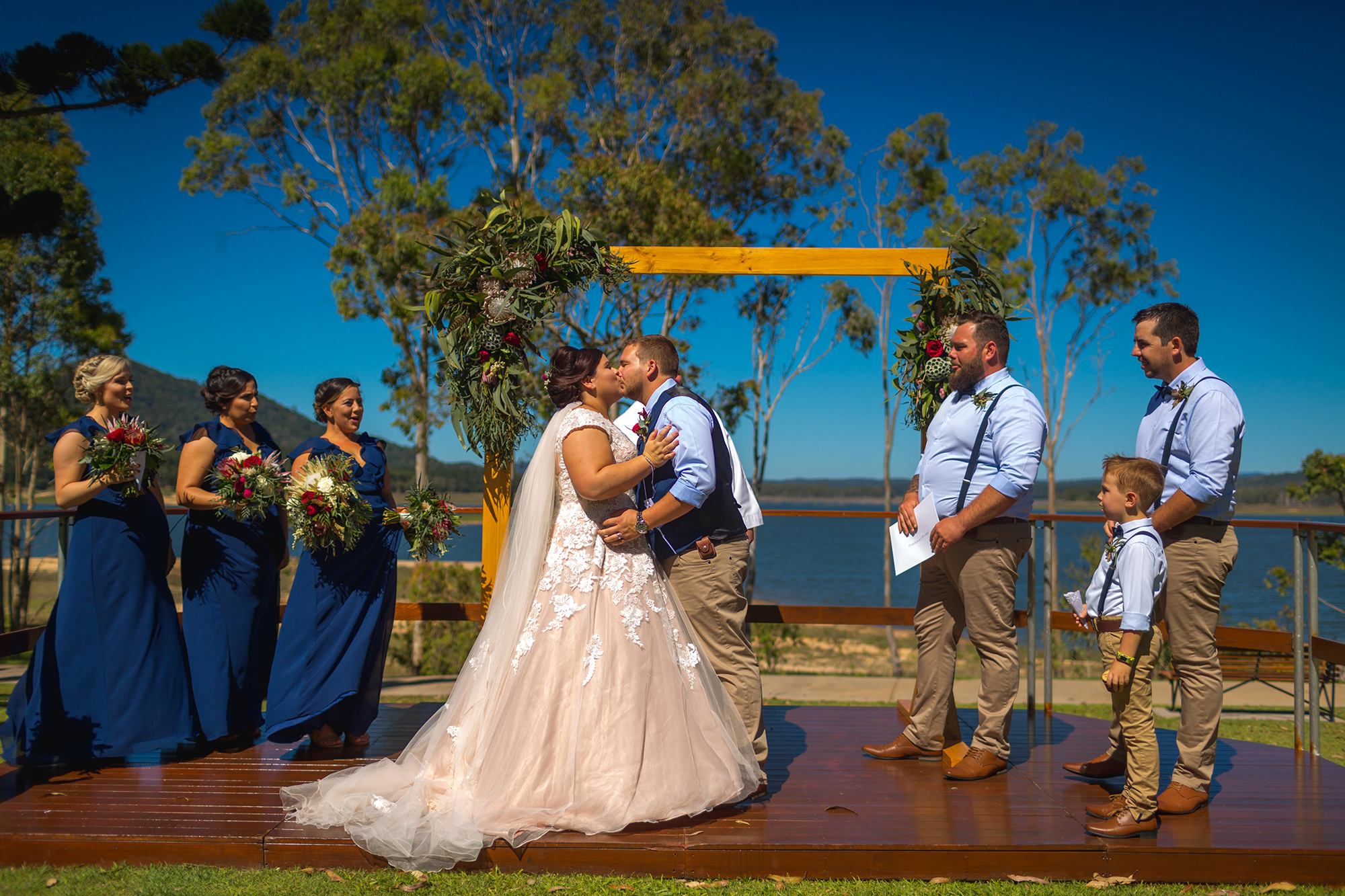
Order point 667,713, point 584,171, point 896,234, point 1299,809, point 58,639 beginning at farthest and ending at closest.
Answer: point 896,234
point 584,171
point 58,639
point 1299,809
point 667,713

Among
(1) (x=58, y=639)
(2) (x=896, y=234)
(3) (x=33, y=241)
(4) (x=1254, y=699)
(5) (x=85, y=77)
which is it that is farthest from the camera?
(2) (x=896, y=234)

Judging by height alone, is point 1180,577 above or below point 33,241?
below

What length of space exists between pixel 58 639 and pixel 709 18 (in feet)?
56.5

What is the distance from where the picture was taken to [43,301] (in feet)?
57.7

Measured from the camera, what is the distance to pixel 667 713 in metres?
3.04

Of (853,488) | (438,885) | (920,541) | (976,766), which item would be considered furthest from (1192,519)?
(853,488)

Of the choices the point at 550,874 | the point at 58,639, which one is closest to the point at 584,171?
the point at 58,639

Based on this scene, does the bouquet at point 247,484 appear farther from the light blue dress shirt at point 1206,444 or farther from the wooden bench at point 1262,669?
the wooden bench at point 1262,669

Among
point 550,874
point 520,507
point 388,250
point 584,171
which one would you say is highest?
point 584,171

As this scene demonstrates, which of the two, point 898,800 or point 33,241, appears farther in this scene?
point 33,241

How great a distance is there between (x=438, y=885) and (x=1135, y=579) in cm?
249

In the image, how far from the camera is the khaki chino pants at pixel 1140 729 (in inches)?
117

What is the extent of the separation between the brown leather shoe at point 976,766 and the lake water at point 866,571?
13250 millimetres

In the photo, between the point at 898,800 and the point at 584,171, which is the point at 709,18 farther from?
the point at 898,800
